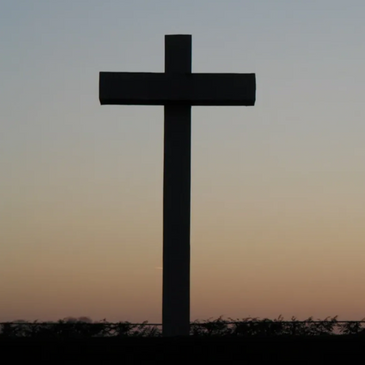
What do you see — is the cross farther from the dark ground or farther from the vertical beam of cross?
the dark ground

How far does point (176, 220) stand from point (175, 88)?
7.40ft

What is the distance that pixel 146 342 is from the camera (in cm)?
867

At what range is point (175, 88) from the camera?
13.4 metres

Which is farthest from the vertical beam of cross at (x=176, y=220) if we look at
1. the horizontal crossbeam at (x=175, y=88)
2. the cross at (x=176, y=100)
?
the horizontal crossbeam at (x=175, y=88)

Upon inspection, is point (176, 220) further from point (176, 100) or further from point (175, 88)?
point (175, 88)

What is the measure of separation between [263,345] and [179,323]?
394cm

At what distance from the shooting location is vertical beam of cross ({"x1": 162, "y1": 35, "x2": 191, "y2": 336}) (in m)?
12.6

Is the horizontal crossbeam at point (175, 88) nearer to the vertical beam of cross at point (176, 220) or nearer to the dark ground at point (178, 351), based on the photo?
the vertical beam of cross at point (176, 220)

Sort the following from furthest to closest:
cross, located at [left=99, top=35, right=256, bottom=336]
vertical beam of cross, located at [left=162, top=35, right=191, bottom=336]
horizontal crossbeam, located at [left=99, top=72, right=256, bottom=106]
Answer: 1. horizontal crossbeam, located at [left=99, top=72, right=256, bottom=106]
2. cross, located at [left=99, top=35, right=256, bottom=336]
3. vertical beam of cross, located at [left=162, top=35, right=191, bottom=336]

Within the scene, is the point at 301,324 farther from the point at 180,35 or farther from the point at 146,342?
the point at 180,35

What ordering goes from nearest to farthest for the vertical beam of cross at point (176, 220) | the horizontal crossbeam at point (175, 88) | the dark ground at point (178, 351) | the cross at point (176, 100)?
1. the dark ground at point (178, 351)
2. the vertical beam of cross at point (176, 220)
3. the cross at point (176, 100)
4. the horizontal crossbeam at point (175, 88)

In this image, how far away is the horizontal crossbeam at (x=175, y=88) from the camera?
13352mm

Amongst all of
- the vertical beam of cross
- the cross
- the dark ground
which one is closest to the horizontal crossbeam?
the cross

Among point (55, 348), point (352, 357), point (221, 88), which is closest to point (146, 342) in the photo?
point (55, 348)
